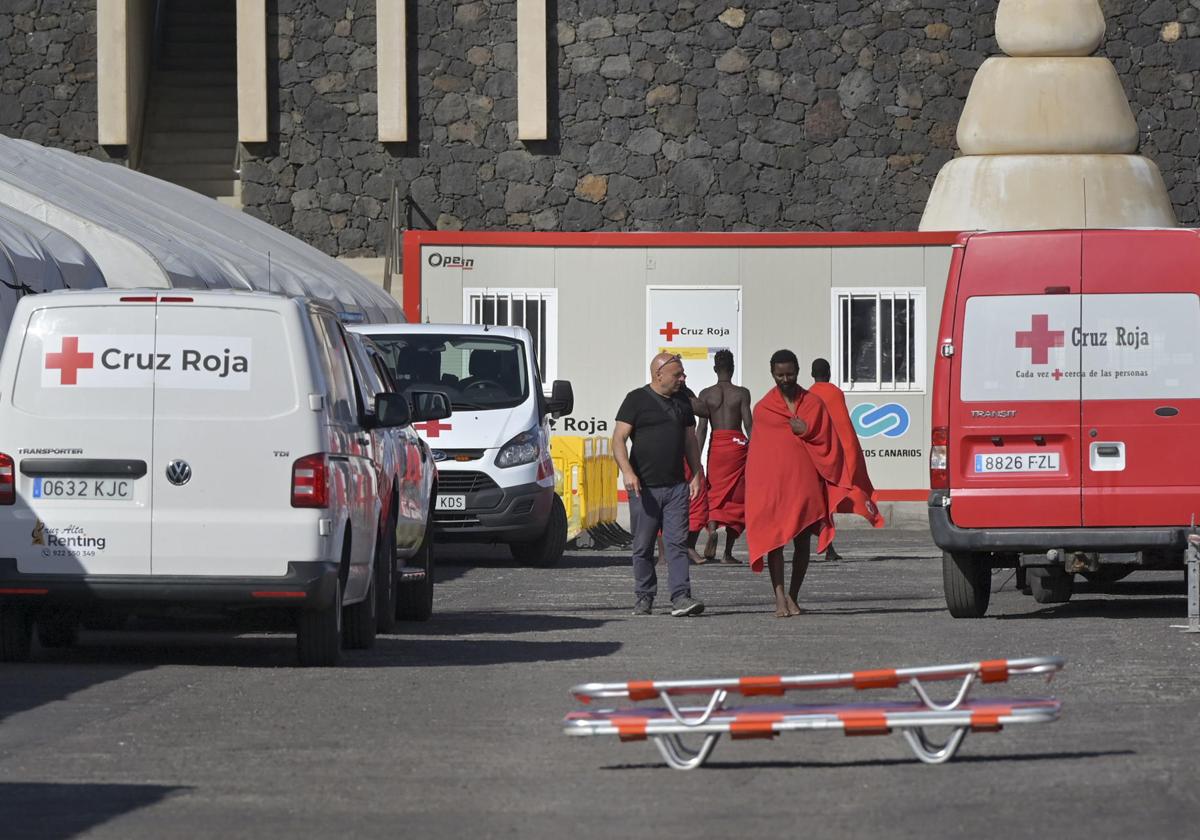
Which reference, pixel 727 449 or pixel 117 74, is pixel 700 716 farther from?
pixel 117 74

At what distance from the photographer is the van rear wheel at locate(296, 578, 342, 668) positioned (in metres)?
12.1

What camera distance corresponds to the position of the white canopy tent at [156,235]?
20.2 m

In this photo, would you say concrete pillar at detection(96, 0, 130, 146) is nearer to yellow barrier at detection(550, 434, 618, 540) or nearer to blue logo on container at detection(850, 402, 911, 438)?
yellow barrier at detection(550, 434, 618, 540)

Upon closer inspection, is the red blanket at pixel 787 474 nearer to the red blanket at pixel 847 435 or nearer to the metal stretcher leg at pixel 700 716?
the red blanket at pixel 847 435

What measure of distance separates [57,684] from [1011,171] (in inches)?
1008

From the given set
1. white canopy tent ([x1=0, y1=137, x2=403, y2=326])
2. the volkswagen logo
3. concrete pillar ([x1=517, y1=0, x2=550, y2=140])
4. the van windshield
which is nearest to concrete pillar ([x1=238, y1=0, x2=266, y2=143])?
concrete pillar ([x1=517, y1=0, x2=550, y2=140])

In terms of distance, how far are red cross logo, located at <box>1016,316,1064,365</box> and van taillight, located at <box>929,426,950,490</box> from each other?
670 mm

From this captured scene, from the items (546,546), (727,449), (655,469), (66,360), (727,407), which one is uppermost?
(66,360)

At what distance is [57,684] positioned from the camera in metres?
11.4

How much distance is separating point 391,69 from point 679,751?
31287 mm

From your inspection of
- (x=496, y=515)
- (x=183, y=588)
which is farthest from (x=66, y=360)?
(x=496, y=515)

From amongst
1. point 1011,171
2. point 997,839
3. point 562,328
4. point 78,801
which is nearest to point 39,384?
point 78,801

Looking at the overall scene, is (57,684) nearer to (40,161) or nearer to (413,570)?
(413,570)

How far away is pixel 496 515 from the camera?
20.8 m
